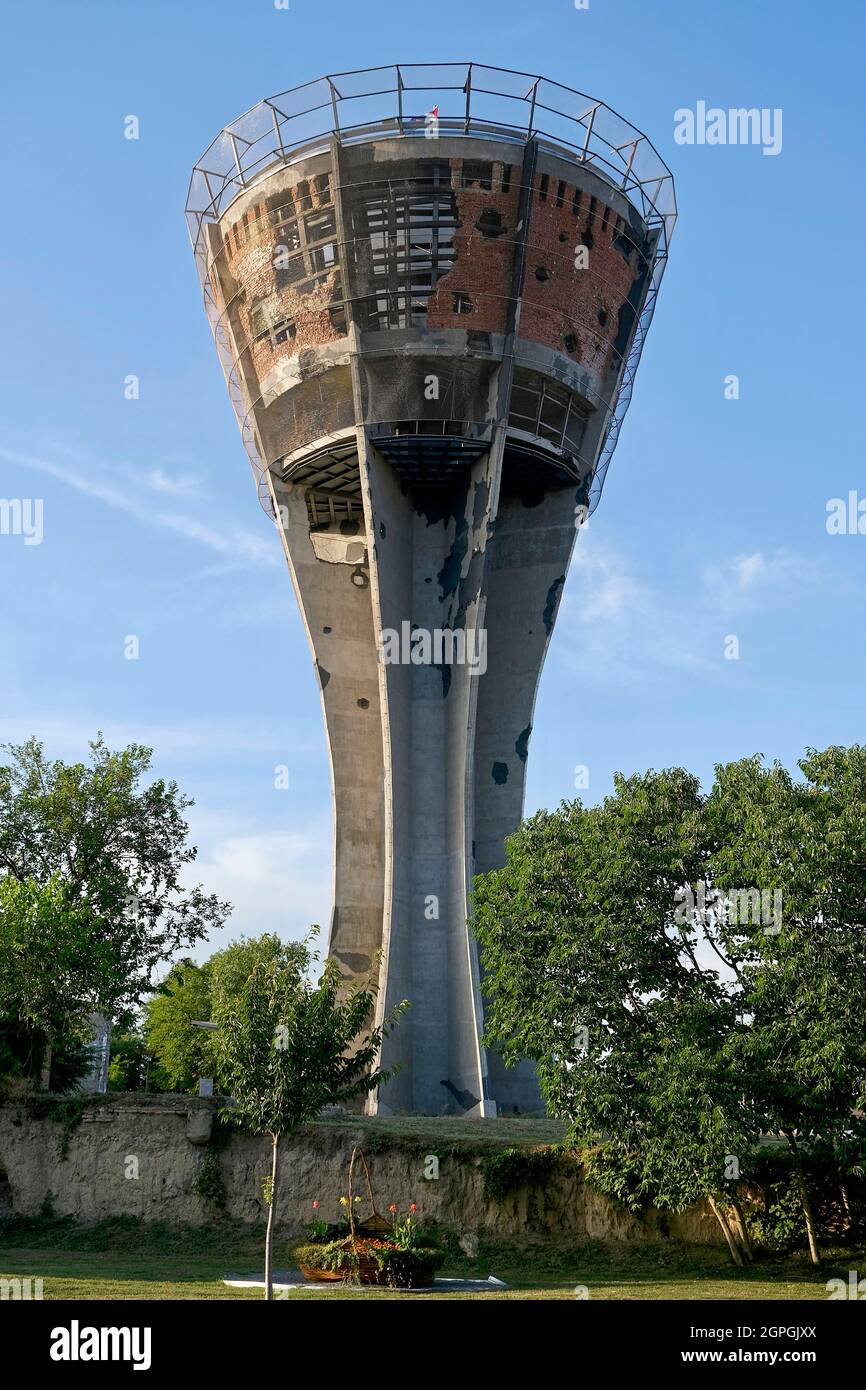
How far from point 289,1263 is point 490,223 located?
2938 cm

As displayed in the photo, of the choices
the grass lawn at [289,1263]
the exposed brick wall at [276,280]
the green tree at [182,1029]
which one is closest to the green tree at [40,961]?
the grass lawn at [289,1263]

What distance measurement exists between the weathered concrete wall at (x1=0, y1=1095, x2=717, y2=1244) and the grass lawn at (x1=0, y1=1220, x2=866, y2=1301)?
580 mm

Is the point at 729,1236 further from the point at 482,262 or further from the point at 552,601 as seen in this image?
the point at 482,262

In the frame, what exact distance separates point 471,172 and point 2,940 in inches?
1011

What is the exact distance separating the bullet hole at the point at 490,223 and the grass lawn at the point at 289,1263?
93.2 feet

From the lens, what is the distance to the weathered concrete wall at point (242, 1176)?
1077 inches

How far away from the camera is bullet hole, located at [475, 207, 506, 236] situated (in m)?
39.0

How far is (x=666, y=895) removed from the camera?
24688 millimetres

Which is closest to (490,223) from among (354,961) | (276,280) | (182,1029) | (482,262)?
(482,262)

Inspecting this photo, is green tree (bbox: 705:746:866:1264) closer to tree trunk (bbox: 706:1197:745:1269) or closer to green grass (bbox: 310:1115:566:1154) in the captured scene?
tree trunk (bbox: 706:1197:745:1269)

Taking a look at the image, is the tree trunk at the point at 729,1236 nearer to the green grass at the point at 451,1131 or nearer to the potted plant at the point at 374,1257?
the green grass at the point at 451,1131

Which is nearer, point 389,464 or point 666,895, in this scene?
point 666,895
